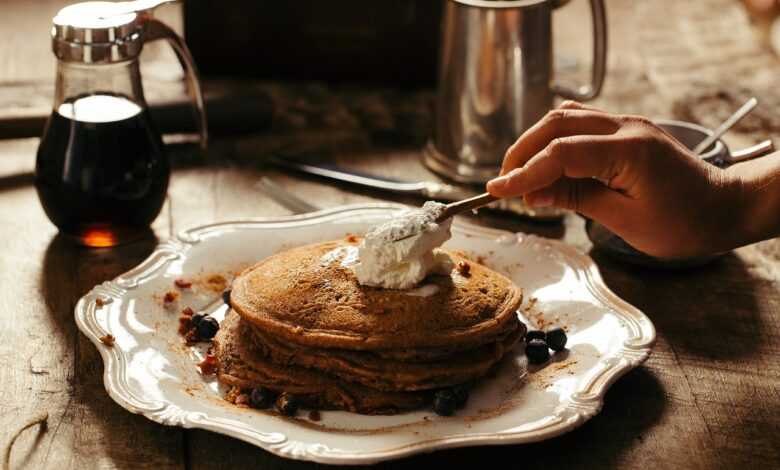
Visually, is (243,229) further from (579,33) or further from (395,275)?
(579,33)

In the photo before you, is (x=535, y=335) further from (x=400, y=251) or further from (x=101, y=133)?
(x=101, y=133)

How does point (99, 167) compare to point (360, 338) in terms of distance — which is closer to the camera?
point (360, 338)

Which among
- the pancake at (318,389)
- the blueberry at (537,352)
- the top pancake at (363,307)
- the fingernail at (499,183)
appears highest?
the fingernail at (499,183)

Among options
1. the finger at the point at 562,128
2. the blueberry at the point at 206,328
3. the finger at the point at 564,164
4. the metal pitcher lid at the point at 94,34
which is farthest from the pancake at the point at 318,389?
the metal pitcher lid at the point at 94,34

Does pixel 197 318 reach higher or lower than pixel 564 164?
lower

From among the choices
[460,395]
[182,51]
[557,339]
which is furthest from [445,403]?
[182,51]

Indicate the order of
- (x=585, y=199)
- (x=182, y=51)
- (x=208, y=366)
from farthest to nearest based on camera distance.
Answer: (x=182, y=51)
(x=585, y=199)
(x=208, y=366)

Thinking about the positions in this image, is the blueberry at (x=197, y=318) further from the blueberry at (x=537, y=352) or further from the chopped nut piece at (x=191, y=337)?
the blueberry at (x=537, y=352)
